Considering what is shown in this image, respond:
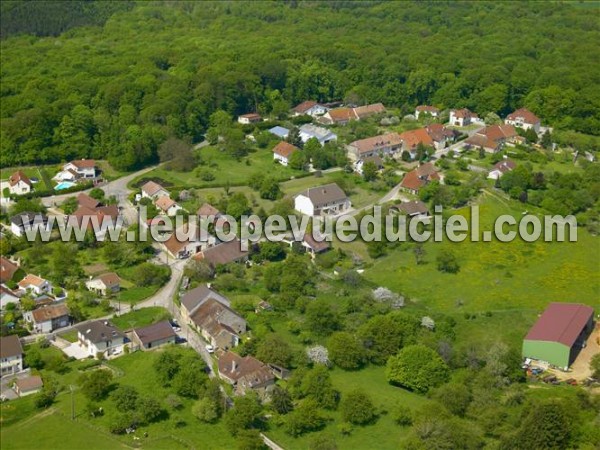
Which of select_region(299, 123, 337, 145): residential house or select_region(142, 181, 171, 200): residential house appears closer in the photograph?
select_region(142, 181, 171, 200): residential house

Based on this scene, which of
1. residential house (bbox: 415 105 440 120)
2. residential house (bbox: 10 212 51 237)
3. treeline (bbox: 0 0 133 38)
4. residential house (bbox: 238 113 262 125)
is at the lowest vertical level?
residential house (bbox: 415 105 440 120)

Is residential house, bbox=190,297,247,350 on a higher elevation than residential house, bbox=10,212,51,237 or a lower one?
lower

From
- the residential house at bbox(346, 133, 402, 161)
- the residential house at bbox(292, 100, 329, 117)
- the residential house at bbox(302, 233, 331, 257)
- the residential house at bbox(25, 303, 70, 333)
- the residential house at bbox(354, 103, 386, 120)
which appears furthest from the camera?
the residential house at bbox(292, 100, 329, 117)

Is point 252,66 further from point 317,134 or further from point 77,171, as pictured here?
point 77,171

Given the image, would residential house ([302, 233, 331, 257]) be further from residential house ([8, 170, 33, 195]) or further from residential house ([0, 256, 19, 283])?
residential house ([8, 170, 33, 195])

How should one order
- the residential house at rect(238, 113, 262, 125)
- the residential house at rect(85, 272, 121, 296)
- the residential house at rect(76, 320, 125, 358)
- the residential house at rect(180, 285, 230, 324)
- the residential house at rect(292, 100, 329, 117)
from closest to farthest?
the residential house at rect(76, 320, 125, 358)
the residential house at rect(180, 285, 230, 324)
the residential house at rect(85, 272, 121, 296)
the residential house at rect(238, 113, 262, 125)
the residential house at rect(292, 100, 329, 117)

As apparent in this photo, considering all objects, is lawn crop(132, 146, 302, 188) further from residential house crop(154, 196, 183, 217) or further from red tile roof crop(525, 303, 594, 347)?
red tile roof crop(525, 303, 594, 347)

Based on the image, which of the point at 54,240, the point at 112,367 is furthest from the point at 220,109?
the point at 112,367

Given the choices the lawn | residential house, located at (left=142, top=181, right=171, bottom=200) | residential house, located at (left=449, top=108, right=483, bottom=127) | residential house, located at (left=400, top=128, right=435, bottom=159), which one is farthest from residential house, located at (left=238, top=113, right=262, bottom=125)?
residential house, located at (left=142, top=181, right=171, bottom=200)
